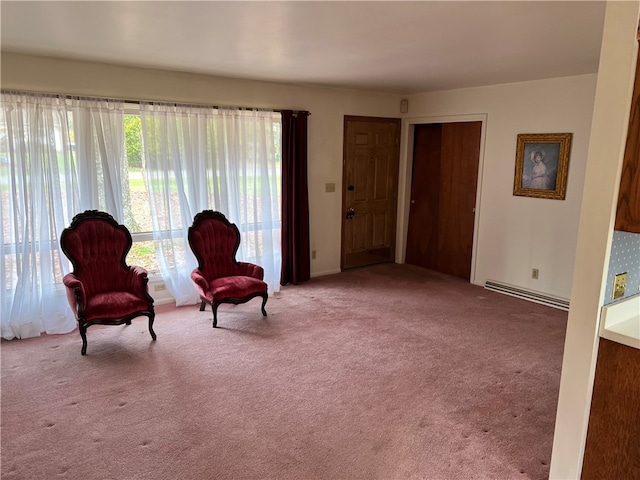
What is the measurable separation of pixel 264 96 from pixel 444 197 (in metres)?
2.71

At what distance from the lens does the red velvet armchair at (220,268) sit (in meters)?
4.32

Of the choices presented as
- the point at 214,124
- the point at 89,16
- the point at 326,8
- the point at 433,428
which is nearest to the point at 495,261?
the point at 433,428

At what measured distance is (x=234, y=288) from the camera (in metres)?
4.33

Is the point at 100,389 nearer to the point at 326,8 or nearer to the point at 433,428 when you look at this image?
the point at 433,428

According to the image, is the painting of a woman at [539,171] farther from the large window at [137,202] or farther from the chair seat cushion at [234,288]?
the large window at [137,202]

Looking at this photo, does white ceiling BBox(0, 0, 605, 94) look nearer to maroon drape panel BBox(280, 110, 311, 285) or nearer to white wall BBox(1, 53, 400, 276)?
white wall BBox(1, 53, 400, 276)

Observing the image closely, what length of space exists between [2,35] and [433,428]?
3.92 m

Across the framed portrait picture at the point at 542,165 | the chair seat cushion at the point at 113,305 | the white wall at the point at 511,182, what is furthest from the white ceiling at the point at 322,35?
the chair seat cushion at the point at 113,305

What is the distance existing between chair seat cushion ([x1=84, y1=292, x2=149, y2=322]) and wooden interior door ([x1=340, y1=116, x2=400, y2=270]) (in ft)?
9.94

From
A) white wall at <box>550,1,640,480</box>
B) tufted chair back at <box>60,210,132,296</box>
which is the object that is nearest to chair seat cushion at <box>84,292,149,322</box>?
tufted chair back at <box>60,210,132,296</box>

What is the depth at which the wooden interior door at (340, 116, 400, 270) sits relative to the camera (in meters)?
6.07

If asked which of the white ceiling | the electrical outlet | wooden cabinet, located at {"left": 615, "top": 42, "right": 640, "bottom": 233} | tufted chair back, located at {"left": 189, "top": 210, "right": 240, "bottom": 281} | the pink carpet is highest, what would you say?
the white ceiling

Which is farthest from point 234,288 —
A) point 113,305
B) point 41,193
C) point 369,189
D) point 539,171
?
point 539,171

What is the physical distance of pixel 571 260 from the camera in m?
4.74
